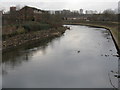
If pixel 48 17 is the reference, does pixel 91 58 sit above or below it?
below

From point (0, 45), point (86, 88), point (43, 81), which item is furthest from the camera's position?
point (0, 45)

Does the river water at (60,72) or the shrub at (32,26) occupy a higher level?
the shrub at (32,26)

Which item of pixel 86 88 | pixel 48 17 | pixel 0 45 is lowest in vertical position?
pixel 86 88

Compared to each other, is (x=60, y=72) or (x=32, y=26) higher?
(x=32, y=26)

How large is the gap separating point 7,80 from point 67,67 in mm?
3372

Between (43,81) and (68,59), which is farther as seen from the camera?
(68,59)

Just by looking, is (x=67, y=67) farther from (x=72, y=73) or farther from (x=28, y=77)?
(x=28, y=77)

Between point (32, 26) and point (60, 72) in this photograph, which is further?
point (32, 26)

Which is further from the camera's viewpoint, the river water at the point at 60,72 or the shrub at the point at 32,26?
the shrub at the point at 32,26

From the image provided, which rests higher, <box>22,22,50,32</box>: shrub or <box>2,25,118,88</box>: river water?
<box>22,22,50,32</box>: shrub

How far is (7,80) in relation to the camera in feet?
27.9

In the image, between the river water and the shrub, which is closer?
the river water

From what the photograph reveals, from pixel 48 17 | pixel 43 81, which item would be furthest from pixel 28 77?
pixel 48 17

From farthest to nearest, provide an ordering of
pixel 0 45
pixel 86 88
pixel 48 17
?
pixel 48 17
pixel 0 45
pixel 86 88
